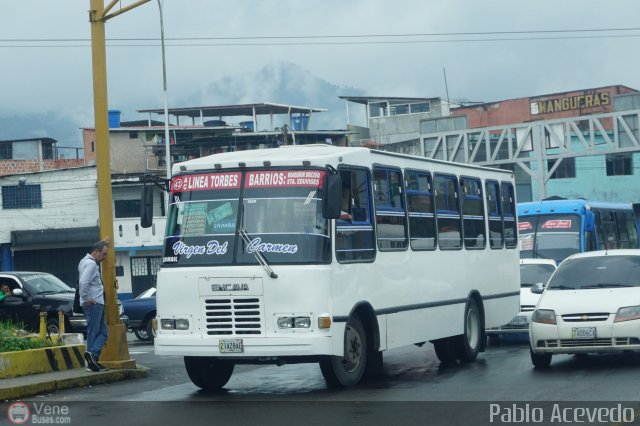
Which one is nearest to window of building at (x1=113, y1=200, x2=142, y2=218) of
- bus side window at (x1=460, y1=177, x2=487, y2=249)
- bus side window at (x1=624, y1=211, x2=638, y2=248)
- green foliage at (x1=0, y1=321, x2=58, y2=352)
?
bus side window at (x1=624, y1=211, x2=638, y2=248)

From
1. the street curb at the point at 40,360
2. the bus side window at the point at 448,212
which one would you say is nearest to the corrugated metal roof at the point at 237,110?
the bus side window at the point at 448,212

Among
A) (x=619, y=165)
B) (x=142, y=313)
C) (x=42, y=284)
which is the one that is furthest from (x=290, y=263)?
A: (x=619, y=165)

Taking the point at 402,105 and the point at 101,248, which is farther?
the point at 402,105

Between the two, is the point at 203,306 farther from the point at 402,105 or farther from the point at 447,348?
the point at 402,105

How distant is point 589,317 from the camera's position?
14844 mm

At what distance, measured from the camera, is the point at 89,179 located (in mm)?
55375

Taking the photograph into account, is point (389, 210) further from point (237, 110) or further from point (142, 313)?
point (237, 110)

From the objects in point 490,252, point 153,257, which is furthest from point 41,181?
point 490,252

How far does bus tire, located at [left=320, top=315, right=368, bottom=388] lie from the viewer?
13172 millimetres

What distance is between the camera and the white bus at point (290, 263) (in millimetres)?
12805

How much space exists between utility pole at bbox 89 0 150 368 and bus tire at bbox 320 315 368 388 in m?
4.14

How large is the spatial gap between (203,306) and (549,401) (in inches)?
167

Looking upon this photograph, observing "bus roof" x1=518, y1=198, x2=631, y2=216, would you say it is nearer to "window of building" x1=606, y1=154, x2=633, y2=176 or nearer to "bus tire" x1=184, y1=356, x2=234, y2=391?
"bus tire" x1=184, y1=356, x2=234, y2=391

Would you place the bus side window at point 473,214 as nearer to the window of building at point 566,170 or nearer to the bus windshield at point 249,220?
the bus windshield at point 249,220
